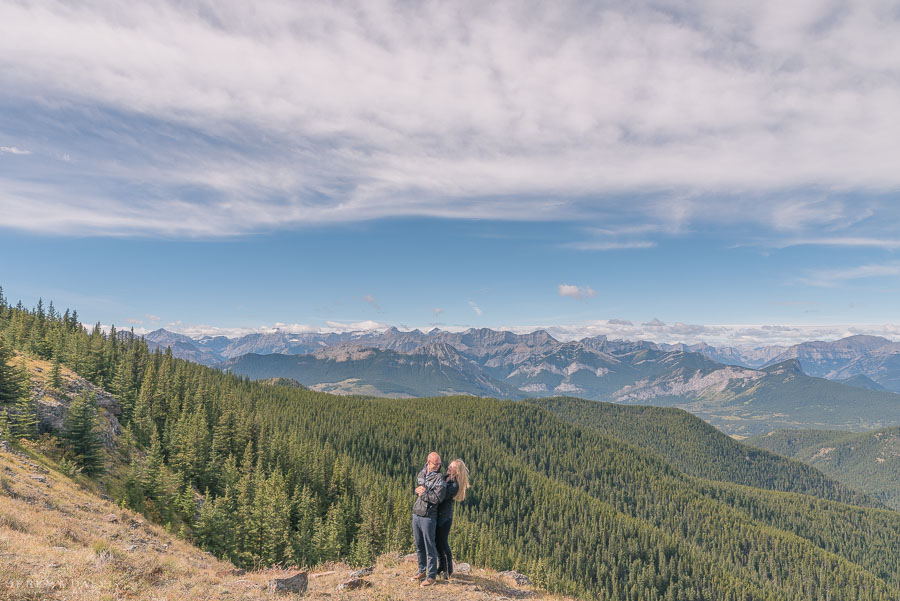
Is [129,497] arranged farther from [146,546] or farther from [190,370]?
[190,370]

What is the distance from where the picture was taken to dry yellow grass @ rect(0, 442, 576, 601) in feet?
Result: 46.9

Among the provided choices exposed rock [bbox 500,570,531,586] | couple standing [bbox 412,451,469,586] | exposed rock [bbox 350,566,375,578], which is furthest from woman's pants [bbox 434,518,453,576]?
exposed rock [bbox 500,570,531,586]

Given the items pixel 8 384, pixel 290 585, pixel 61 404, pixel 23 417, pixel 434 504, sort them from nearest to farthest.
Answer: pixel 290 585 < pixel 434 504 < pixel 23 417 < pixel 8 384 < pixel 61 404

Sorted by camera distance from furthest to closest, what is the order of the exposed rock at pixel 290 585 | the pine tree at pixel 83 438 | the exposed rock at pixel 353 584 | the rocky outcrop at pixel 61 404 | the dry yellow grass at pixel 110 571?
the rocky outcrop at pixel 61 404
the pine tree at pixel 83 438
the exposed rock at pixel 353 584
the exposed rock at pixel 290 585
the dry yellow grass at pixel 110 571

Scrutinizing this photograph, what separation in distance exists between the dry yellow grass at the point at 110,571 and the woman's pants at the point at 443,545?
1.08 metres

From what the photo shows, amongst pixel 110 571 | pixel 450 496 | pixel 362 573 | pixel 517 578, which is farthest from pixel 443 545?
pixel 110 571

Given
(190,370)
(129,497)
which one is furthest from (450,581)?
(190,370)

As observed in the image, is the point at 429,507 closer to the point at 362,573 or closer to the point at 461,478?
the point at 461,478

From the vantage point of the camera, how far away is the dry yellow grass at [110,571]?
14.3 metres

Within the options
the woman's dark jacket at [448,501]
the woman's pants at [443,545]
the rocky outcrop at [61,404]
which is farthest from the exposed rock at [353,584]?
the rocky outcrop at [61,404]

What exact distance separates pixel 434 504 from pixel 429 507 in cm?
33

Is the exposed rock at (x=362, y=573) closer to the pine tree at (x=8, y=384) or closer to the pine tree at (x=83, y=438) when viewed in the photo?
the pine tree at (x=83, y=438)

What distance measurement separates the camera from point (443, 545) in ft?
72.0

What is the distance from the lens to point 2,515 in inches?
830
